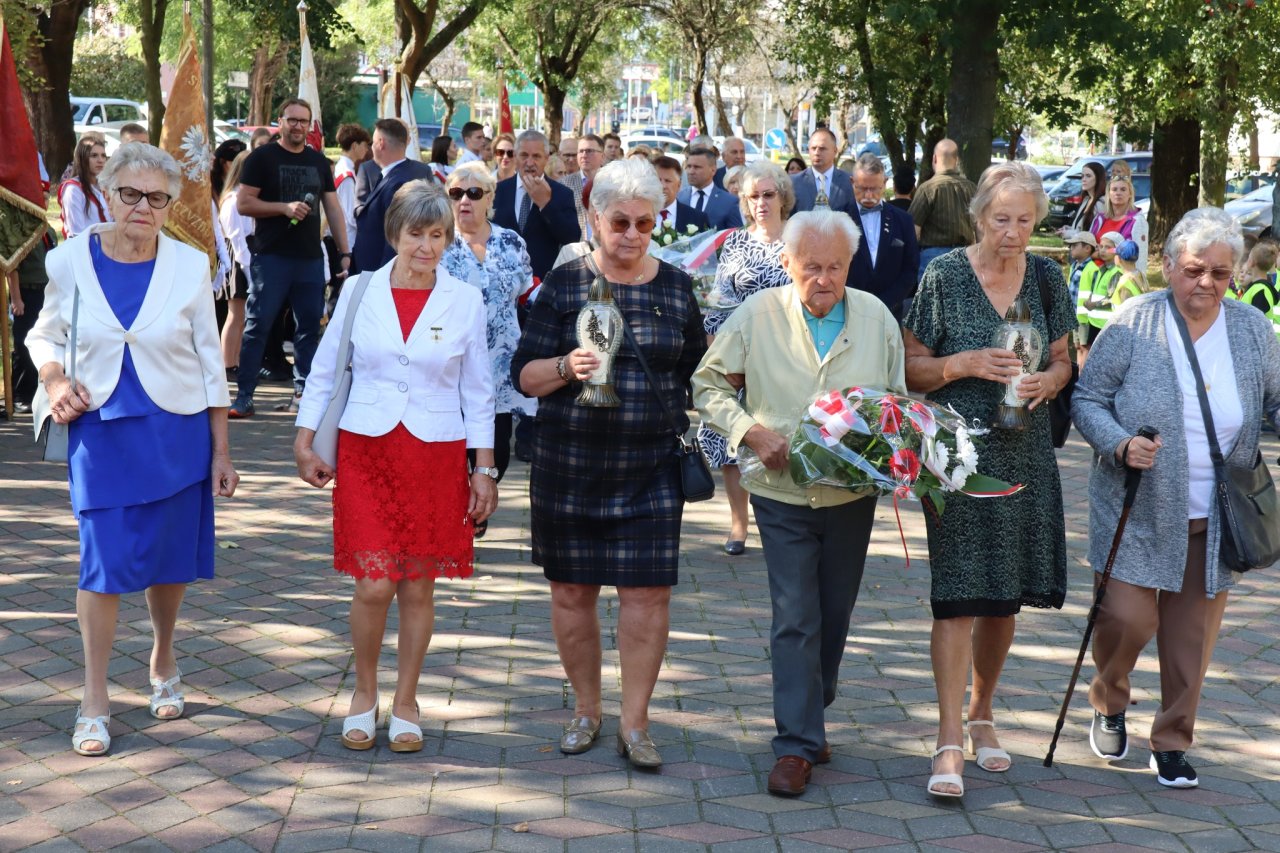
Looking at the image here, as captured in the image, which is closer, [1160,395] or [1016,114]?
[1160,395]

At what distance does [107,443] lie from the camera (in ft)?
16.6

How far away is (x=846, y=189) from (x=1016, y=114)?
19.1 meters

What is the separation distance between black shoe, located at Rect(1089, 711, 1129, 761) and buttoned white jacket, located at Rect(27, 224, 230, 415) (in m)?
3.34

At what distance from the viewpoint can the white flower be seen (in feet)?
34.9

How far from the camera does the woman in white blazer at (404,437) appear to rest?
5023 mm

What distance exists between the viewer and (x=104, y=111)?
39.7 meters

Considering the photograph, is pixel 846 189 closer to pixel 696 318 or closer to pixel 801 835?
pixel 696 318

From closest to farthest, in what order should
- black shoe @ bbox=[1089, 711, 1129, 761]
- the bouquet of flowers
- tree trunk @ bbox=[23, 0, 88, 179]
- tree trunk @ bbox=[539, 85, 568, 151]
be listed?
the bouquet of flowers, black shoe @ bbox=[1089, 711, 1129, 761], tree trunk @ bbox=[23, 0, 88, 179], tree trunk @ bbox=[539, 85, 568, 151]

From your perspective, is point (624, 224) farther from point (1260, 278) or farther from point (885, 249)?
point (1260, 278)

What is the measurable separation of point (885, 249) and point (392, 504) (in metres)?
5.15

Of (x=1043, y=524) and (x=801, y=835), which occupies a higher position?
(x=1043, y=524)

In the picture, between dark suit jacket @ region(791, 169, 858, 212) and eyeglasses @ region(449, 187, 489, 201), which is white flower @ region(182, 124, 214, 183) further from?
eyeglasses @ region(449, 187, 489, 201)

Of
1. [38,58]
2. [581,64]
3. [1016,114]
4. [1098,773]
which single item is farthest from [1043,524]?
[581,64]

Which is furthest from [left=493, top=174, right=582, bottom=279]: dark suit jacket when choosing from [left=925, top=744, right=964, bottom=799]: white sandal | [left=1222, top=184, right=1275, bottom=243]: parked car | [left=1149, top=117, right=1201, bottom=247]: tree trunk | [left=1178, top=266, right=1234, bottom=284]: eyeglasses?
[left=1149, top=117, right=1201, bottom=247]: tree trunk
